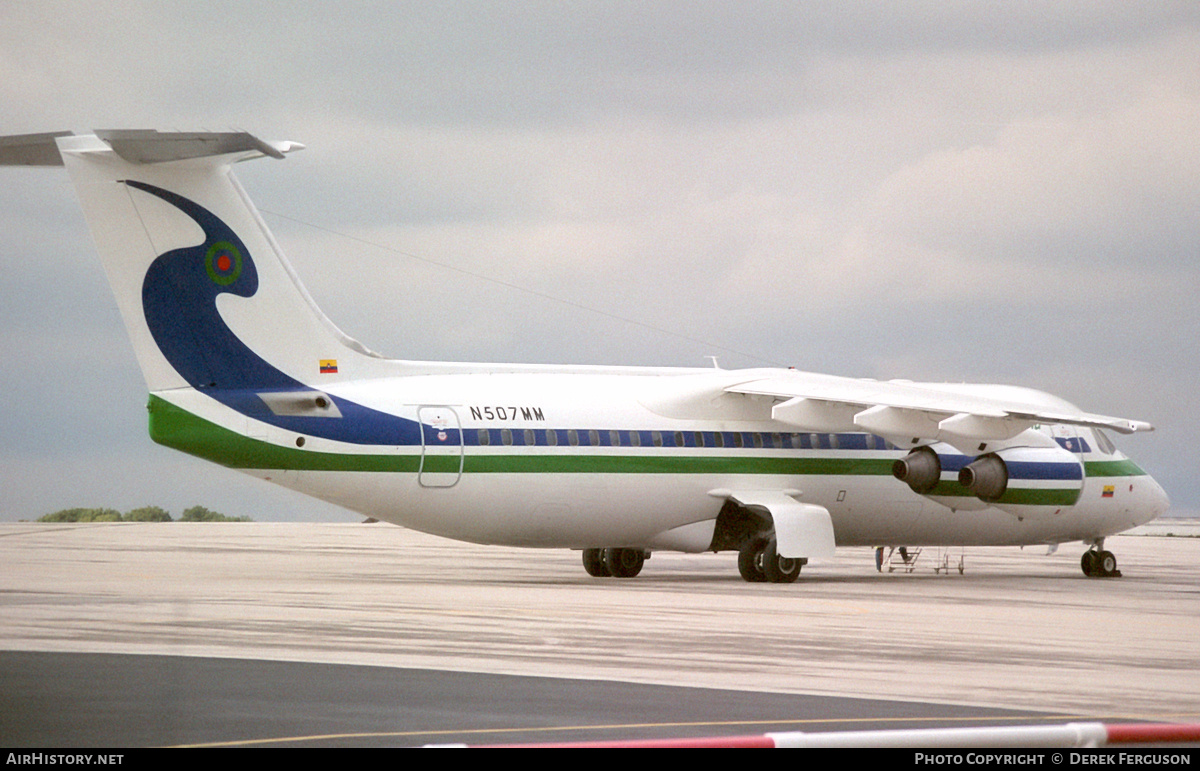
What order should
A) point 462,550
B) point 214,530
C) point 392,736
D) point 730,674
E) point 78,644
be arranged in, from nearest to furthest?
point 392,736 → point 730,674 → point 78,644 → point 462,550 → point 214,530

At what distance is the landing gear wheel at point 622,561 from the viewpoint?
32.5 metres

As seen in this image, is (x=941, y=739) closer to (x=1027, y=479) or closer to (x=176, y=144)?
(x=176, y=144)

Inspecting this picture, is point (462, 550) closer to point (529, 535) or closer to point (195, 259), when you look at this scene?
point (529, 535)

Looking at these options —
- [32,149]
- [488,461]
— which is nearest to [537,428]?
[488,461]

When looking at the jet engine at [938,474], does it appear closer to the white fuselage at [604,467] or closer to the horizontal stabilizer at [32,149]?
the white fuselage at [604,467]

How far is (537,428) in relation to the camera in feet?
92.5

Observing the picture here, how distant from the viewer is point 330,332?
2720cm

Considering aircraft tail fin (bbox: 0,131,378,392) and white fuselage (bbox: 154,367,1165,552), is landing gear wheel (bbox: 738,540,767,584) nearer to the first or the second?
white fuselage (bbox: 154,367,1165,552)

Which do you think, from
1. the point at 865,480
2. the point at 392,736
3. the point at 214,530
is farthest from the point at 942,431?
the point at 214,530

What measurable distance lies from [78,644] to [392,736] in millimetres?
7168

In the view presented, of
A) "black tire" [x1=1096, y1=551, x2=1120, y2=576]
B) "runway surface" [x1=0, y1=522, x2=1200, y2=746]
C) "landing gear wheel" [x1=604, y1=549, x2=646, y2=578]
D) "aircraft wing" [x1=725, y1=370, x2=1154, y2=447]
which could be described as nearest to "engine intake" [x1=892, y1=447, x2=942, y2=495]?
"aircraft wing" [x1=725, y1=370, x2=1154, y2=447]

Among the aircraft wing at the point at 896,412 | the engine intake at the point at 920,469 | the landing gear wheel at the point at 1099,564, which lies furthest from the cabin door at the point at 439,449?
the landing gear wheel at the point at 1099,564

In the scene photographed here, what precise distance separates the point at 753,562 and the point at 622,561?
326cm

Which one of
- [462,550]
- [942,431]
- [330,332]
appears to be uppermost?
[330,332]
